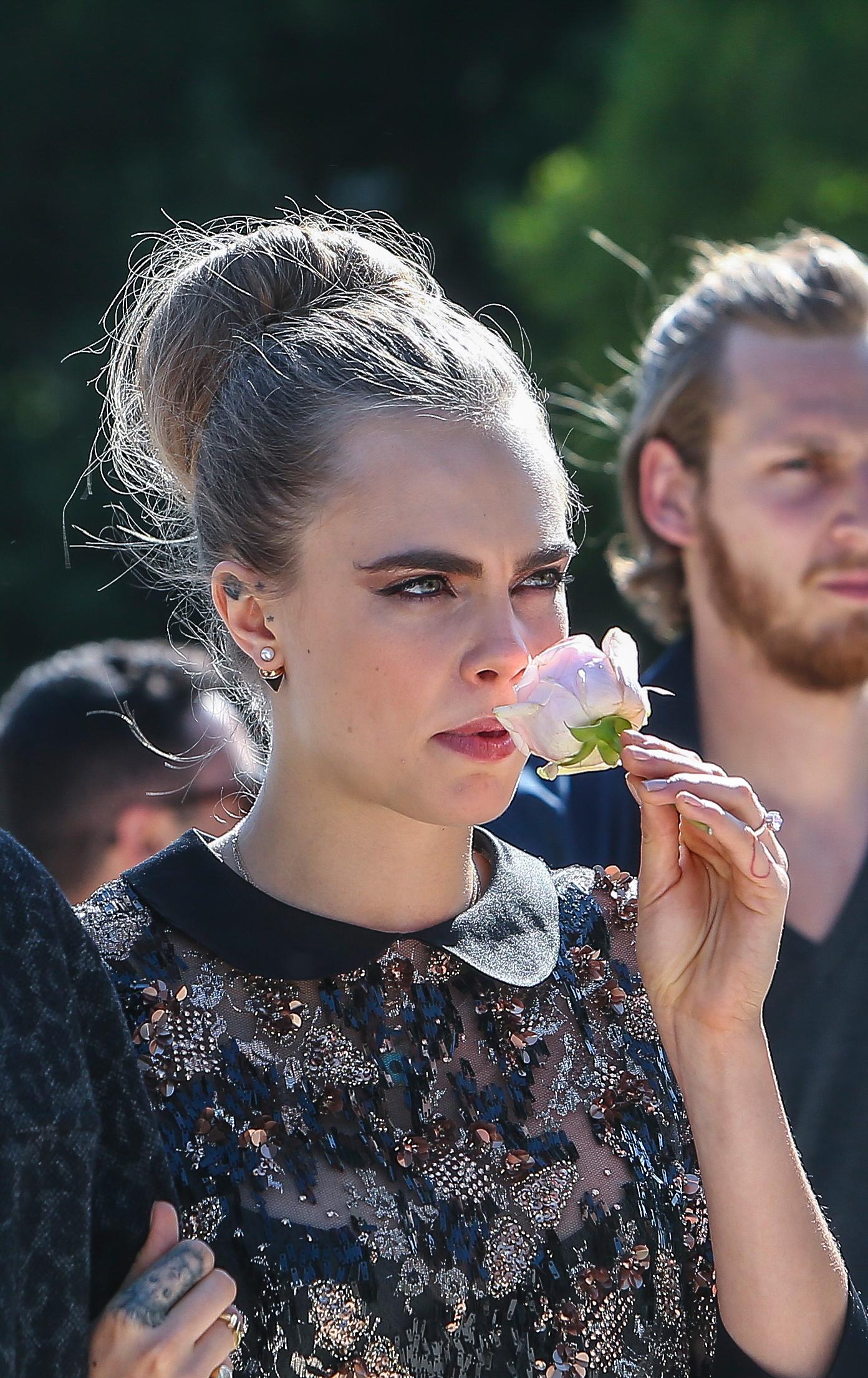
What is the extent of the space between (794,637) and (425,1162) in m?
1.56

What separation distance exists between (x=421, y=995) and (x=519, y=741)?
380 millimetres

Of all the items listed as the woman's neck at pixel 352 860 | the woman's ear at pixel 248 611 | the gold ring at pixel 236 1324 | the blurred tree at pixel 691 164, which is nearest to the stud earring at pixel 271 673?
the woman's ear at pixel 248 611

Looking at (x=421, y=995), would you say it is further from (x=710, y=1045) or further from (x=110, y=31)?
(x=110, y=31)

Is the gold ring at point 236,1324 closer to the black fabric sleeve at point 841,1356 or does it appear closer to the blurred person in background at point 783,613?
the black fabric sleeve at point 841,1356

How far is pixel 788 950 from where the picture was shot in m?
2.90

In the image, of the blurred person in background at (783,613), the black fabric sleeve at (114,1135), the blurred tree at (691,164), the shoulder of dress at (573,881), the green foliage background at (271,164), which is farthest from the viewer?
the green foliage background at (271,164)

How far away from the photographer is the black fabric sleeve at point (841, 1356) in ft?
6.07

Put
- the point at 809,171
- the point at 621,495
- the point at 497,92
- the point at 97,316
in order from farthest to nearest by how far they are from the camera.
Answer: the point at 497,92
the point at 97,316
the point at 809,171
the point at 621,495

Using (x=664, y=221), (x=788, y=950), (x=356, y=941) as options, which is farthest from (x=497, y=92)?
(x=356, y=941)

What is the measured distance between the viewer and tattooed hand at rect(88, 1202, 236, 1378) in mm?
1553

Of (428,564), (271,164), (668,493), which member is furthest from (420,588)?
(271,164)

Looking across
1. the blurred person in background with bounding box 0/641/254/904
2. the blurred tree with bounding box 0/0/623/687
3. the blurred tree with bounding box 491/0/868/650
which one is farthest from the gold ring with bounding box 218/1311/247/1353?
the blurred tree with bounding box 0/0/623/687

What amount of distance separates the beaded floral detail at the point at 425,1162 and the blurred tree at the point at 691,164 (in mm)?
4555

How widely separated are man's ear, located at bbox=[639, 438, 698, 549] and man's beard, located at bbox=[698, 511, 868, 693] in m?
0.19
